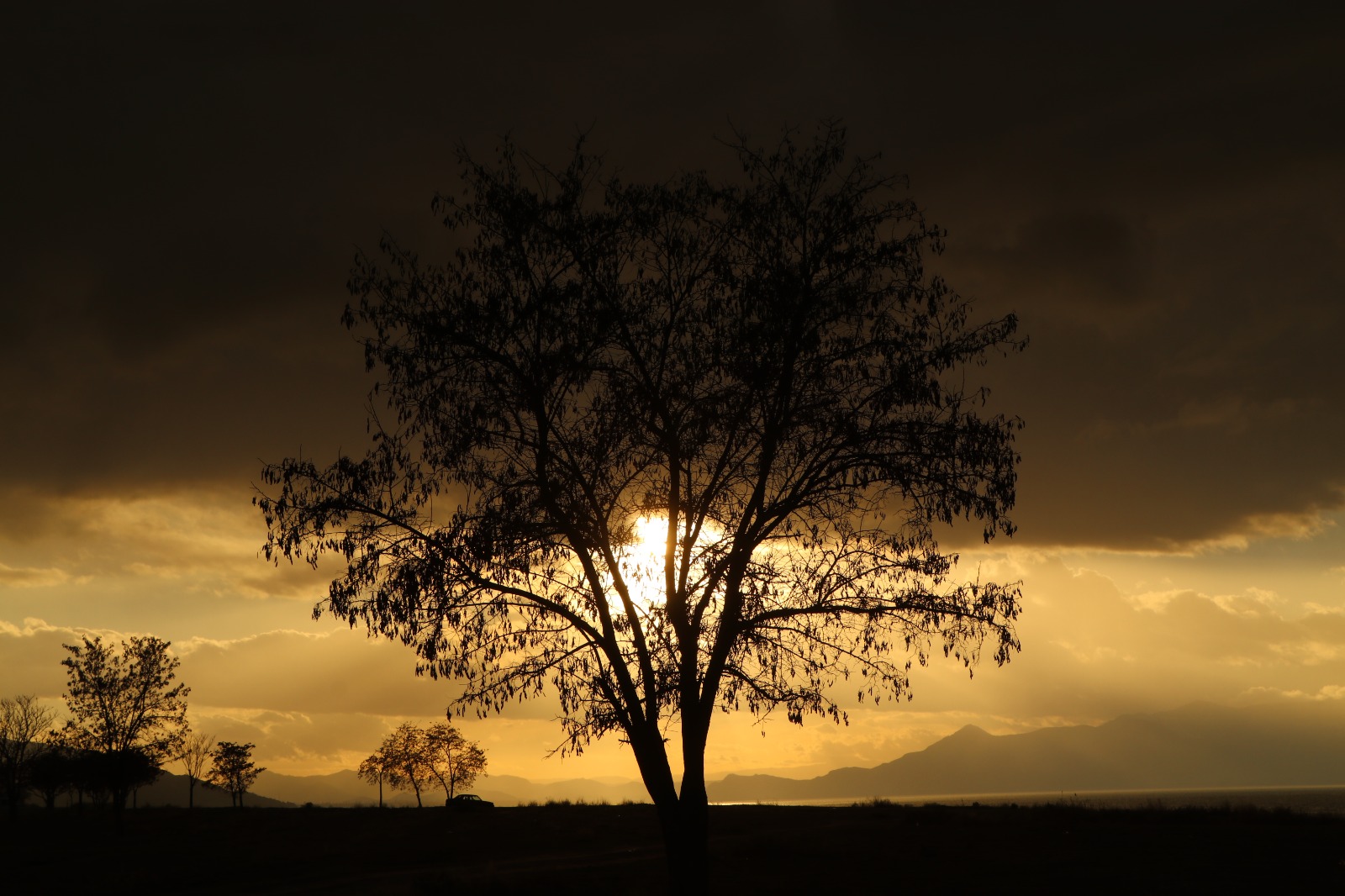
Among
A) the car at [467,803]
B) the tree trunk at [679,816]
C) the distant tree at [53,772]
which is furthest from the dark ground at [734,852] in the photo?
the distant tree at [53,772]

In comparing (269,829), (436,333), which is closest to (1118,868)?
(436,333)

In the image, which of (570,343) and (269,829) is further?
(269,829)

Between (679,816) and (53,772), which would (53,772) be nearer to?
(53,772)

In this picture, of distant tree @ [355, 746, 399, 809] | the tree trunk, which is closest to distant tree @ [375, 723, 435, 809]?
distant tree @ [355, 746, 399, 809]

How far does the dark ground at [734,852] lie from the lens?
Result: 29.0 m

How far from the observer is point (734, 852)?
3694 centimetres

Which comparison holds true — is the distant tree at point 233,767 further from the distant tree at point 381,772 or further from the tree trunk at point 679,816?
the tree trunk at point 679,816

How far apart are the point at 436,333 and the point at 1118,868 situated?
81.6ft

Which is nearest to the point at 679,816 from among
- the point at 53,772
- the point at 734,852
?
the point at 734,852

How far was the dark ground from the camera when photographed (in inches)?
1141

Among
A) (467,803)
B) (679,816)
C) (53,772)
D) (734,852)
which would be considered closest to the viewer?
(679,816)

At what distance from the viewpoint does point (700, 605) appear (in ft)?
62.7

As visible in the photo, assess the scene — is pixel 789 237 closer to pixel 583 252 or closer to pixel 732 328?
pixel 732 328

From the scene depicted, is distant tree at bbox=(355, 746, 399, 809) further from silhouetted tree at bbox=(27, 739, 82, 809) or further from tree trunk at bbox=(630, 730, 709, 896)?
tree trunk at bbox=(630, 730, 709, 896)
